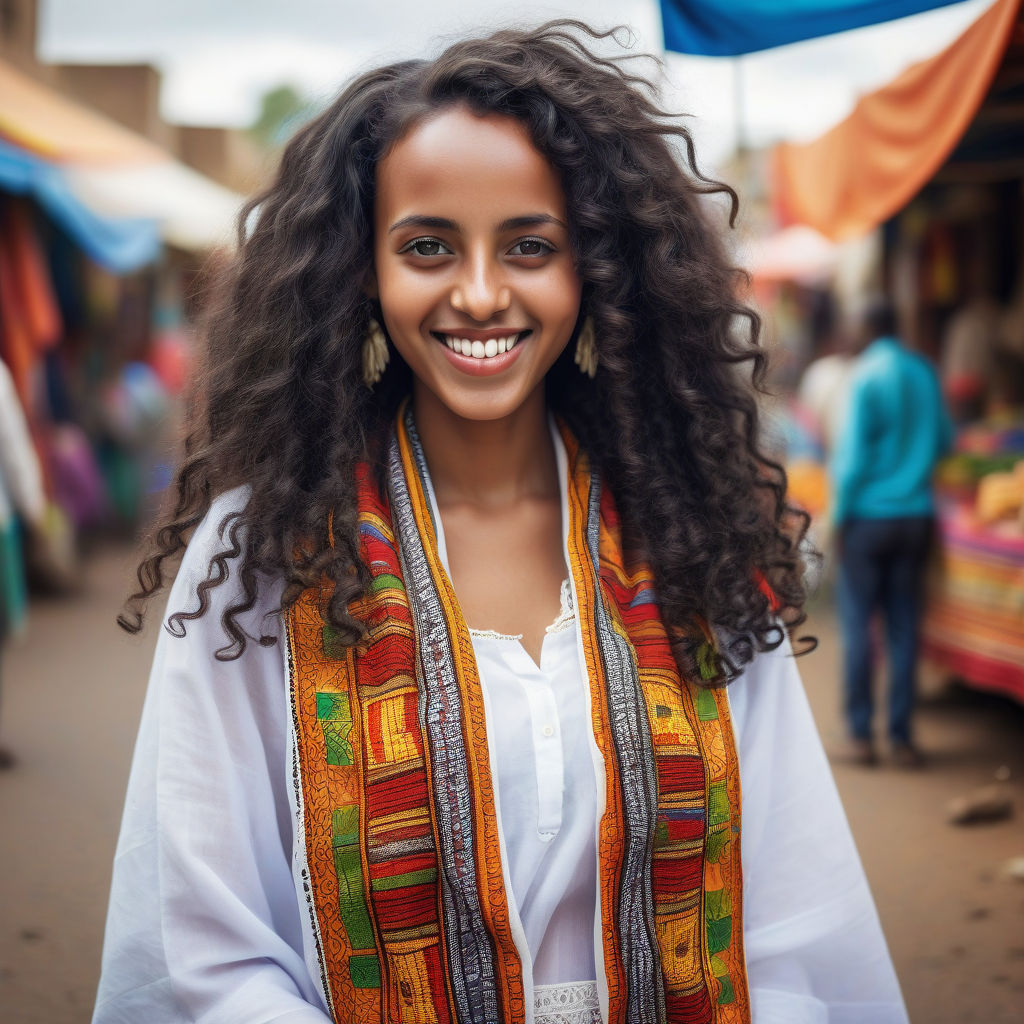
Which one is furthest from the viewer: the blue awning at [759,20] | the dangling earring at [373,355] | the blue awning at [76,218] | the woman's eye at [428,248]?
the blue awning at [76,218]

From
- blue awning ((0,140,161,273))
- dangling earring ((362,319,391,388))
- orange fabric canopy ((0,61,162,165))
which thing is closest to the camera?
dangling earring ((362,319,391,388))

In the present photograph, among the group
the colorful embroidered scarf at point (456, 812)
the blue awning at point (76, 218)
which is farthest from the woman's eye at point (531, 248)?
the blue awning at point (76, 218)

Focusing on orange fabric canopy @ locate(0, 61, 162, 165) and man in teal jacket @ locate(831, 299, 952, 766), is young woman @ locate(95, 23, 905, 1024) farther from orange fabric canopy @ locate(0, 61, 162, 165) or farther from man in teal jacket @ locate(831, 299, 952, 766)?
orange fabric canopy @ locate(0, 61, 162, 165)

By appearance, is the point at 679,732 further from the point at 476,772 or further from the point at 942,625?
the point at 942,625

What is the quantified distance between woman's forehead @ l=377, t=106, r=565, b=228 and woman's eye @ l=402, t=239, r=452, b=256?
39mm

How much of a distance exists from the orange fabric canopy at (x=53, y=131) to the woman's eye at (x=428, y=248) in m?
6.90

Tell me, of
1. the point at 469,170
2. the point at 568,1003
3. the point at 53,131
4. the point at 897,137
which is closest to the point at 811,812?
the point at 568,1003

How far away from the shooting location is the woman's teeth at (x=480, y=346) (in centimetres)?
155

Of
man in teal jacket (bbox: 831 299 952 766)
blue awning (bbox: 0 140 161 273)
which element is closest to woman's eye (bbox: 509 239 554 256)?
man in teal jacket (bbox: 831 299 952 766)

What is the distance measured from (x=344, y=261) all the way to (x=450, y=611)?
0.53m

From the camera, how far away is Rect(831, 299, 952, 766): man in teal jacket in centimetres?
516

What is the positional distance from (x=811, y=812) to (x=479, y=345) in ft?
2.78

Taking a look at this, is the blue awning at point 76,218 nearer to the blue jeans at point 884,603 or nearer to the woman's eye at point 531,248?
the blue jeans at point 884,603

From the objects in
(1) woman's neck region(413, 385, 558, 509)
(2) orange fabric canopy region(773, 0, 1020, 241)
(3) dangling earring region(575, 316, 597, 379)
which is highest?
(2) orange fabric canopy region(773, 0, 1020, 241)
